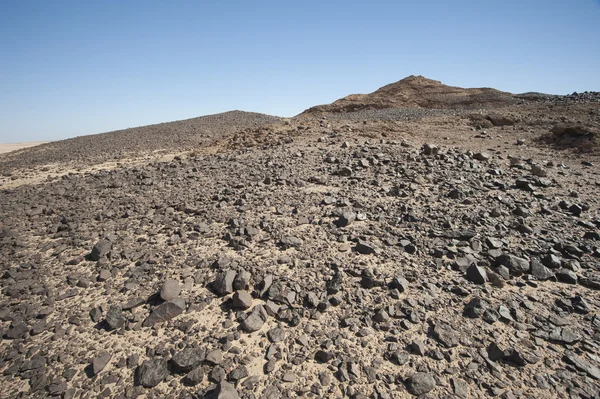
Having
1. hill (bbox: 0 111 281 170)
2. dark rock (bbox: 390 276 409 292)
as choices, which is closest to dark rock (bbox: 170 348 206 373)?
dark rock (bbox: 390 276 409 292)

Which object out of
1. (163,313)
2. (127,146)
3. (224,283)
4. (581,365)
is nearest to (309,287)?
(224,283)

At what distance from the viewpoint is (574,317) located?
110 inches

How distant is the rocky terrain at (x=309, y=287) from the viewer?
229cm

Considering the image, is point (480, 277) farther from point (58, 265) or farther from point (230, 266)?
point (58, 265)

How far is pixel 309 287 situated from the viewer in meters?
3.09

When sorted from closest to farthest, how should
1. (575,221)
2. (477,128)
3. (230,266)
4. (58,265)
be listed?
1. (230,266)
2. (58,265)
3. (575,221)
4. (477,128)

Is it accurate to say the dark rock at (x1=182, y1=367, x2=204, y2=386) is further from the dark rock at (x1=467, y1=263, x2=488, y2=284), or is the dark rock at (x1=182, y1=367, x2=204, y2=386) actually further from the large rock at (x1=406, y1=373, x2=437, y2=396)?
the dark rock at (x1=467, y1=263, x2=488, y2=284)

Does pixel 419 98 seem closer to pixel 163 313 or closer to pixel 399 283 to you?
pixel 399 283

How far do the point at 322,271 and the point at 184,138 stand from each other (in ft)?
48.7

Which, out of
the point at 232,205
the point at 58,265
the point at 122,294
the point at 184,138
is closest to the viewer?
the point at 122,294

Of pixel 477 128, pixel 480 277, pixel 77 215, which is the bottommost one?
pixel 480 277

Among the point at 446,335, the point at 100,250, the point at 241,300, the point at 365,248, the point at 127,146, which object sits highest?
the point at 127,146

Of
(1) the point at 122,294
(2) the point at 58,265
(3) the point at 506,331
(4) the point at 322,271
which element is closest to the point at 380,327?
(4) the point at 322,271

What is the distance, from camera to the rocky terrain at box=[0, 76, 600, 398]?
7.52 ft
